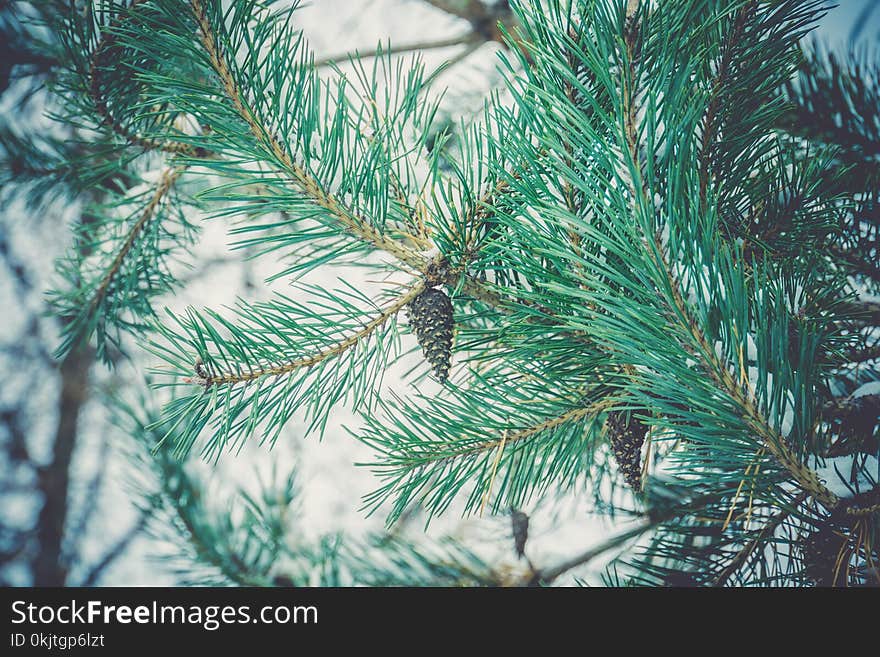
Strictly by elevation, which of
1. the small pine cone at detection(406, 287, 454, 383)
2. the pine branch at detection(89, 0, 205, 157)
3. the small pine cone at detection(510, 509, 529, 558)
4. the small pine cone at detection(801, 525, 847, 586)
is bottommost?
the small pine cone at detection(801, 525, 847, 586)

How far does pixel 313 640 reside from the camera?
0.82ft

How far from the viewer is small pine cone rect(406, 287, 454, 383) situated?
185 millimetres

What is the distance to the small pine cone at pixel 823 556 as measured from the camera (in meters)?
0.18

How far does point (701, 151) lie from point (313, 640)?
0.92 ft

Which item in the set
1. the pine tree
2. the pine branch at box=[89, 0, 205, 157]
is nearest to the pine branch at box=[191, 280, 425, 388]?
the pine tree

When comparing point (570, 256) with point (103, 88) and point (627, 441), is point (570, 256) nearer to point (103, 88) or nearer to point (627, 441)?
point (627, 441)

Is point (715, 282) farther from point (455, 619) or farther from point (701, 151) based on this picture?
point (455, 619)

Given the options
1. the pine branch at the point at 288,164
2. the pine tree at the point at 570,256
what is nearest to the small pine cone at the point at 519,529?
the pine tree at the point at 570,256

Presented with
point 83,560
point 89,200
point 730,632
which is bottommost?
point 730,632

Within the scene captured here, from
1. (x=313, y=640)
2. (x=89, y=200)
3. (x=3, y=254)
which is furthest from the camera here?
(x=3, y=254)

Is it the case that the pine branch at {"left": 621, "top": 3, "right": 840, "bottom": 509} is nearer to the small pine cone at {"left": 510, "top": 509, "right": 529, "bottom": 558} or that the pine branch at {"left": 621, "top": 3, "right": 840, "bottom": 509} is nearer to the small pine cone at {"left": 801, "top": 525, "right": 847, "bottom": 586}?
the small pine cone at {"left": 801, "top": 525, "right": 847, "bottom": 586}

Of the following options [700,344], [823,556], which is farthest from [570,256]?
[823,556]

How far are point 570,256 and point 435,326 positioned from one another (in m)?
0.06

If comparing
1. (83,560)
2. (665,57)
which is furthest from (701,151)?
(83,560)
